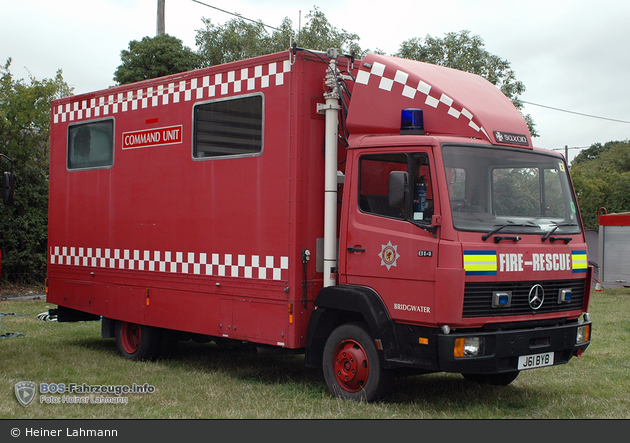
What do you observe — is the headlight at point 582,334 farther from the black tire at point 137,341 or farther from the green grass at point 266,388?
the black tire at point 137,341

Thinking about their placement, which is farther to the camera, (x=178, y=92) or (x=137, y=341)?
(x=137, y=341)

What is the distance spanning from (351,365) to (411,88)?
2.67 metres

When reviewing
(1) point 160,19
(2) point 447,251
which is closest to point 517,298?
(2) point 447,251

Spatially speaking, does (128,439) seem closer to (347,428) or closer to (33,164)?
(347,428)

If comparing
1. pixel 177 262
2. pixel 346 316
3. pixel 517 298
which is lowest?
pixel 346 316

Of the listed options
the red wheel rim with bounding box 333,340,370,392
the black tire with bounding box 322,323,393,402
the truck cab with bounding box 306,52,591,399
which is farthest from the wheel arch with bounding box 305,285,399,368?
the red wheel rim with bounding box 333,340,370,392

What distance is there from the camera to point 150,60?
853 inches

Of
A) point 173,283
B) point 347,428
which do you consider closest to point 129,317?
point 173,283

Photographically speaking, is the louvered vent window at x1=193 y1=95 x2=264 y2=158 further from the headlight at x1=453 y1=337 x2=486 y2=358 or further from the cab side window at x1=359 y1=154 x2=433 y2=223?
the headlight at x1=453 y1=337 x2=486 y2=358

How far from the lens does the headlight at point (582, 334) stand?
263 inches

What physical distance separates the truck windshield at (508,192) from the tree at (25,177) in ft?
46.9

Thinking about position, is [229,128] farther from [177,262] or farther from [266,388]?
[266,388]

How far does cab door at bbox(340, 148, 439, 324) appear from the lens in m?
6.04

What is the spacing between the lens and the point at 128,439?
214 inches
